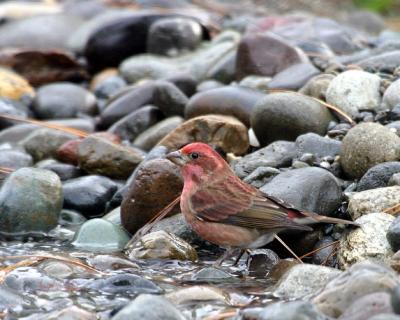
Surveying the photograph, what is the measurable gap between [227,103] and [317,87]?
0.85 meters

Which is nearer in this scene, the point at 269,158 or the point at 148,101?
the point at 269,158

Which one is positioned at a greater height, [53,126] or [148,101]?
[148,101]

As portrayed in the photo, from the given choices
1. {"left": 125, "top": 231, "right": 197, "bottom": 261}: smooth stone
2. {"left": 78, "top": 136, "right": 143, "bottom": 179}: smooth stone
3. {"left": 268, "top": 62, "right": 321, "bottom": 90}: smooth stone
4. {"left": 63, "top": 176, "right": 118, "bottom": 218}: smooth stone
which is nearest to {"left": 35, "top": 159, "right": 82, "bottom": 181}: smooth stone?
{"left": 78, "top": 136, "right": 143, "bottom": 179}: smooth stone

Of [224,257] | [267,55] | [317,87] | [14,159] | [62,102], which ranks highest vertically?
[317,87]

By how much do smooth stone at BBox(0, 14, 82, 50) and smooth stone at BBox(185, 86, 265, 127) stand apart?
17.9ft

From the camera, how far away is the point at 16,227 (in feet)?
24.1

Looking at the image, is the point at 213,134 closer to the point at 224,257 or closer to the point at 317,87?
the point at 317,87

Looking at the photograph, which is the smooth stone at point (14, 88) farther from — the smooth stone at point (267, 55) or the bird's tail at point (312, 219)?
the bird's tail at point (312, 219)

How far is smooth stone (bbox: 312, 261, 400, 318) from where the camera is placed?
4.69 m

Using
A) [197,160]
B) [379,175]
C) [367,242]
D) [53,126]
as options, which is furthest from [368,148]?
[53,126]

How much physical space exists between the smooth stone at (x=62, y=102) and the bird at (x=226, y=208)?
4.37 m

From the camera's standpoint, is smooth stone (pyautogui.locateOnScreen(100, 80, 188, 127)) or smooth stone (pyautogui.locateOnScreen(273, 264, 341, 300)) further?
smooth stone (pyautogui.locateOnScreen(100, 80, 188, 127))

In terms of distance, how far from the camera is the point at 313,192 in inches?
263

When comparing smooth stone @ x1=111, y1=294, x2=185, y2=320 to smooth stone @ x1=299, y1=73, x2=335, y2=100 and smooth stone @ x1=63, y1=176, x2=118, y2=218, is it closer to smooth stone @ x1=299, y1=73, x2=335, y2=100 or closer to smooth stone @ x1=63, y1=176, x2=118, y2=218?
smooth stone @ x1=63, y1=176, x2=118, y2=218
